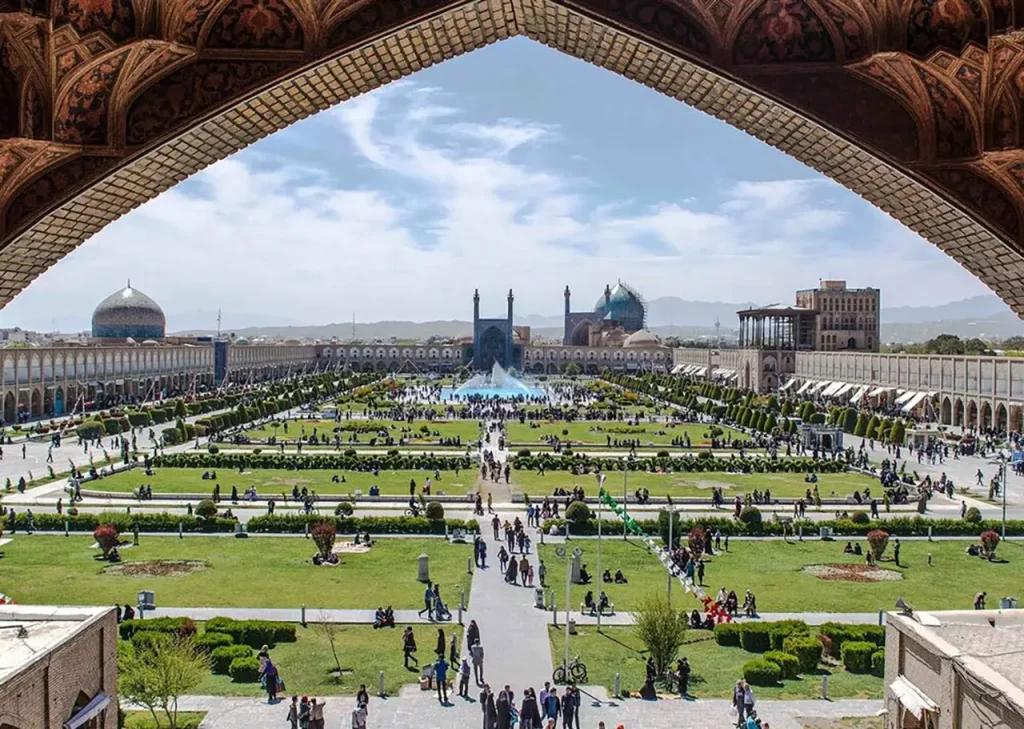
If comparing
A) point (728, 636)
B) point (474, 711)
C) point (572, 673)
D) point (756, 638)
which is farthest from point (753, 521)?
point (474, 711)

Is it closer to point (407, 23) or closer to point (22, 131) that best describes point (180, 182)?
point (22, 131)

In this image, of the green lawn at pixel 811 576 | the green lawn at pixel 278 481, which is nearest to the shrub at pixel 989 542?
the green lawn at pixel 811 576

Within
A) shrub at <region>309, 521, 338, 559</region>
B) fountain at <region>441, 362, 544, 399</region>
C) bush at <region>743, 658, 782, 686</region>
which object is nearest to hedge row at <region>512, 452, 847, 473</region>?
shrub at <region>309, 521, 338, 559</region>

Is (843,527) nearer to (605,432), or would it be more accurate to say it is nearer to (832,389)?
(605,432)

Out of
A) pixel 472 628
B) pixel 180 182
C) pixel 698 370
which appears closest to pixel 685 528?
pixel 472 628

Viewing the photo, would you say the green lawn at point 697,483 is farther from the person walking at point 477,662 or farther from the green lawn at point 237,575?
the person walking at point 477,662

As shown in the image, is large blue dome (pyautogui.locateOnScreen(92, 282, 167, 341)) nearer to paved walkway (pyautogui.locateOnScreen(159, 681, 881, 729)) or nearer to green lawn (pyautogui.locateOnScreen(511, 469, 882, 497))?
green lawn (pyautogui.locateOnScreen(511, 469, 882, 497))
